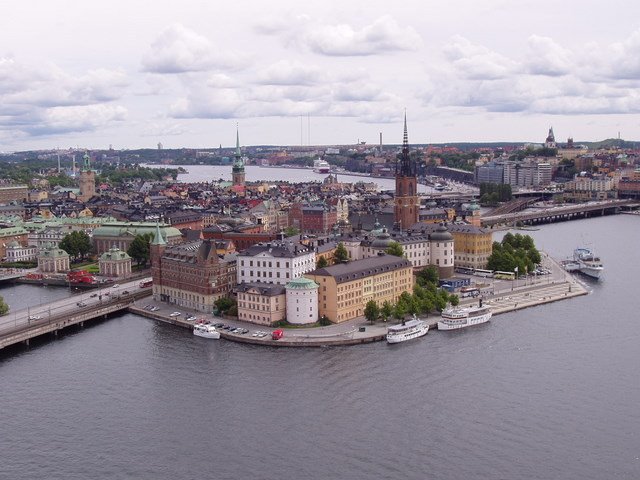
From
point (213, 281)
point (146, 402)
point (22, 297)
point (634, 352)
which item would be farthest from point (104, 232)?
point (634, 352)

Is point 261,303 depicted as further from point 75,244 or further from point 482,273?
point 75,244

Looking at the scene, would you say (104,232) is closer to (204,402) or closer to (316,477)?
(204,402)

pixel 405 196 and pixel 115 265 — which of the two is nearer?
pixel 115 265

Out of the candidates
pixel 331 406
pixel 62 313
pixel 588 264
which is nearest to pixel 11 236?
pixel 62 313

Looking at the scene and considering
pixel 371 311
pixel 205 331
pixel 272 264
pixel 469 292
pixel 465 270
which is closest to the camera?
pixel 205 331

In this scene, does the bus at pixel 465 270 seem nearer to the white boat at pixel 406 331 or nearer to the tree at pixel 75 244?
the white boat at pixel 406 331

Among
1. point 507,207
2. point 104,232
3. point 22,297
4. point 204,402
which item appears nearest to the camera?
point 204,402
